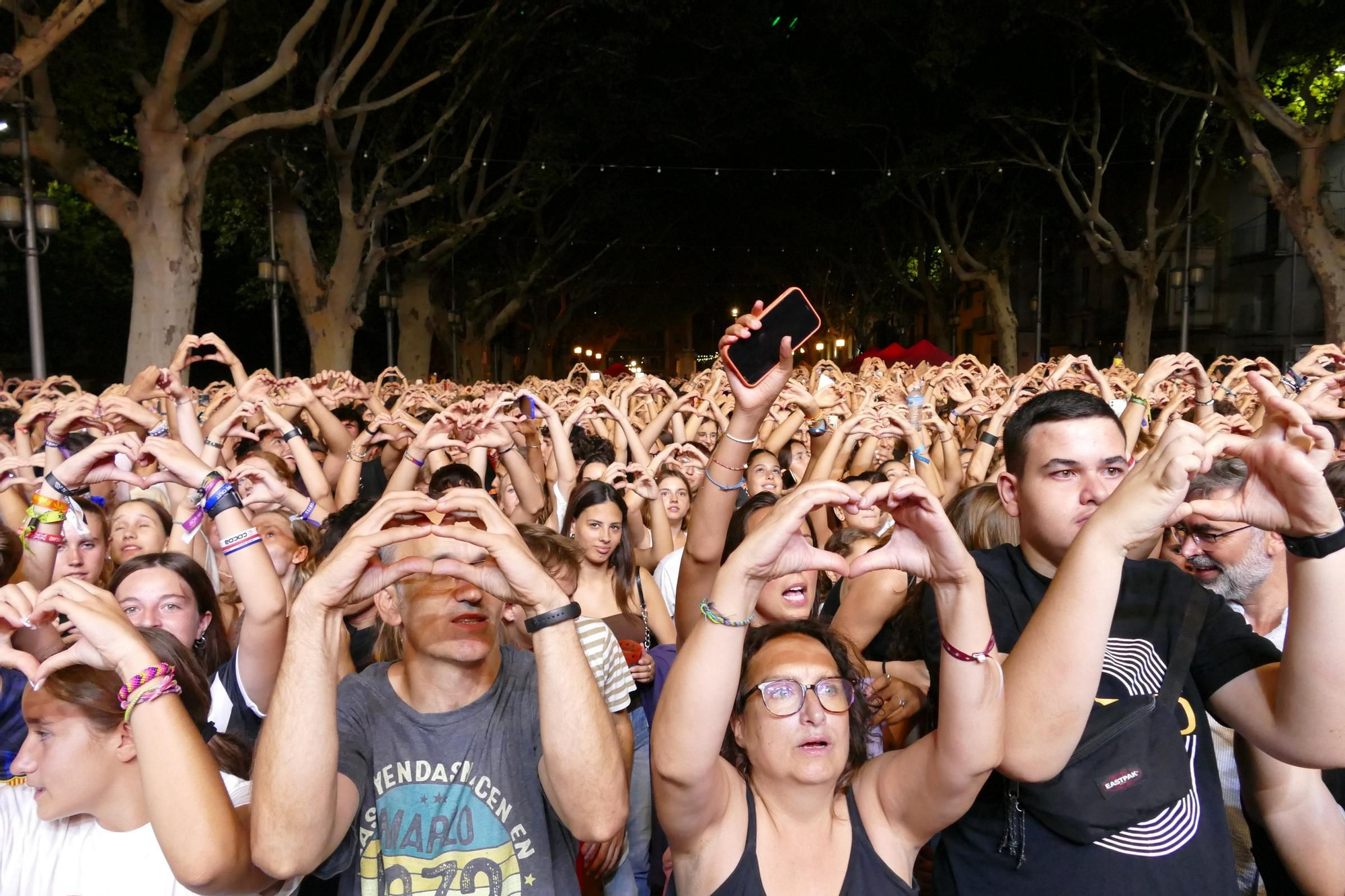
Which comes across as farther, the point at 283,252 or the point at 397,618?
the point at 283,252

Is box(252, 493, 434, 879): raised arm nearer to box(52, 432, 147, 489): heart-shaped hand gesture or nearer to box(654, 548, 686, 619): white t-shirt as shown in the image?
box(52, 432, 147, 489): heart-shaped hand gesture

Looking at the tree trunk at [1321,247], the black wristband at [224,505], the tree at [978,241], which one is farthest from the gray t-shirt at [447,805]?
the tree at [978,241]

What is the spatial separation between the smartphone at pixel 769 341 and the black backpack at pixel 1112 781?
1.30 m

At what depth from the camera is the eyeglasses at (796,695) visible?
86.0 inches

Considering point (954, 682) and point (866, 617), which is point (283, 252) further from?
point (954, 682)

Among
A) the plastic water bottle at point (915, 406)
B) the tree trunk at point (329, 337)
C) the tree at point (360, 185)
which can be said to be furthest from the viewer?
the tree trunk at point (329, 337)

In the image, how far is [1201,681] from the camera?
2156 mm

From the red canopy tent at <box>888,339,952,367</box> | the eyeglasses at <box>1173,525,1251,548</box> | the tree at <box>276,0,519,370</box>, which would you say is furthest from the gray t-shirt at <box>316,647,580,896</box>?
the red canopy tent at <box>888,339,952,367</box>

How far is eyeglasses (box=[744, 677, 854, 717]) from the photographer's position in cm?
219

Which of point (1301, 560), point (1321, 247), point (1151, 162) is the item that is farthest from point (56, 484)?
point (1151, 162)

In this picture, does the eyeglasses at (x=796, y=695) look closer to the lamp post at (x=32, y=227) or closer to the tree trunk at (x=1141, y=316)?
the lamp post at (x=32, y=227)

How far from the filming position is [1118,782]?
1967 millimetres

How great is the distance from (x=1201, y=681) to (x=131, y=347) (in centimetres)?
1172

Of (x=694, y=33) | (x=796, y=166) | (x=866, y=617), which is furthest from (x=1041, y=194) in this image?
(x=866, y=617)
